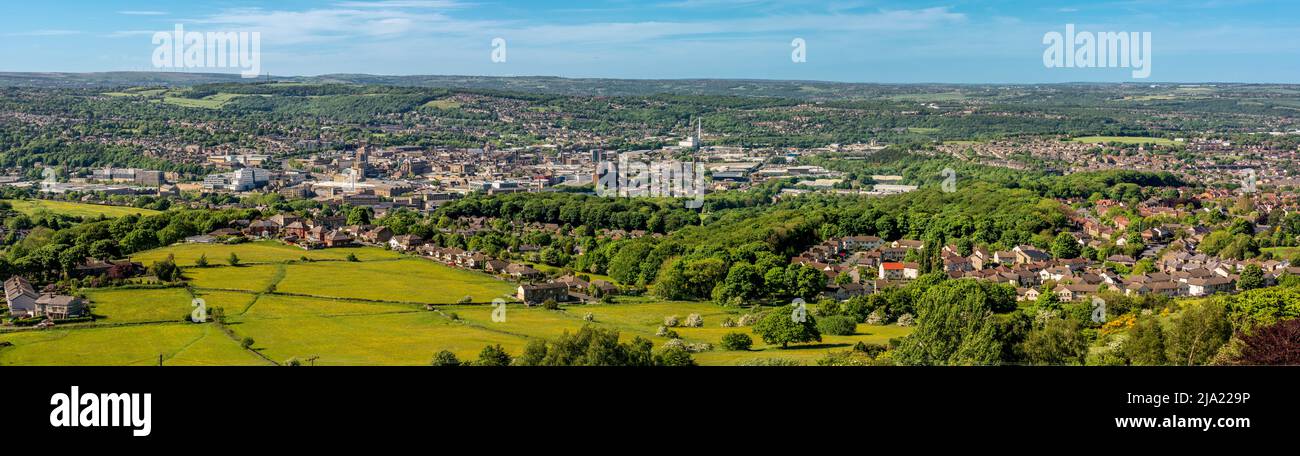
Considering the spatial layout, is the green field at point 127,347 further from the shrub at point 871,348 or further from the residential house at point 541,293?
the shrub at point 871,348

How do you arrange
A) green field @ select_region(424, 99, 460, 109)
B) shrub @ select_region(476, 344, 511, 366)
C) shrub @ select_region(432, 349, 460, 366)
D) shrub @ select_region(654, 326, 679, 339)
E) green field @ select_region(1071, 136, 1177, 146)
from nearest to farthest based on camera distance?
1. shrub @ select_region(476, 344, 511, 366)
2. shrub @ select_region(432, 349, 460, 366)
3. shrub @ select_region(654, 326, 679, 339)
4. green field @ select_region(1071, 136, 1177, 146)
5. green field @ select_region(424, 99, 460, 109)

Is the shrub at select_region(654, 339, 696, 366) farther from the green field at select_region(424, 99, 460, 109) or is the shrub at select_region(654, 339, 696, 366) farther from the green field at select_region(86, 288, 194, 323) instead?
the green field at select_region(424, 99, 460, 109)

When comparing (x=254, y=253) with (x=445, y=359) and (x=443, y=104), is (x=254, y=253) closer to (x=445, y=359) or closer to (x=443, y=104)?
(x=445, y=359)

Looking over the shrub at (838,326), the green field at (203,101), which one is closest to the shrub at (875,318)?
the shrub at (838,326)

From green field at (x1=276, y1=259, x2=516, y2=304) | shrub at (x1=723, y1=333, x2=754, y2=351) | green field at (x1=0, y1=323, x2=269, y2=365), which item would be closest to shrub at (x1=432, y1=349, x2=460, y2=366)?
green field at (x1=0, y1=323, x2=269, y2=365)

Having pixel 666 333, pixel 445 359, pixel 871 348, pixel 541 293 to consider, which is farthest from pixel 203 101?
pixel 871 348

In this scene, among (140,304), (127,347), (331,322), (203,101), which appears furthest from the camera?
(203,101)
